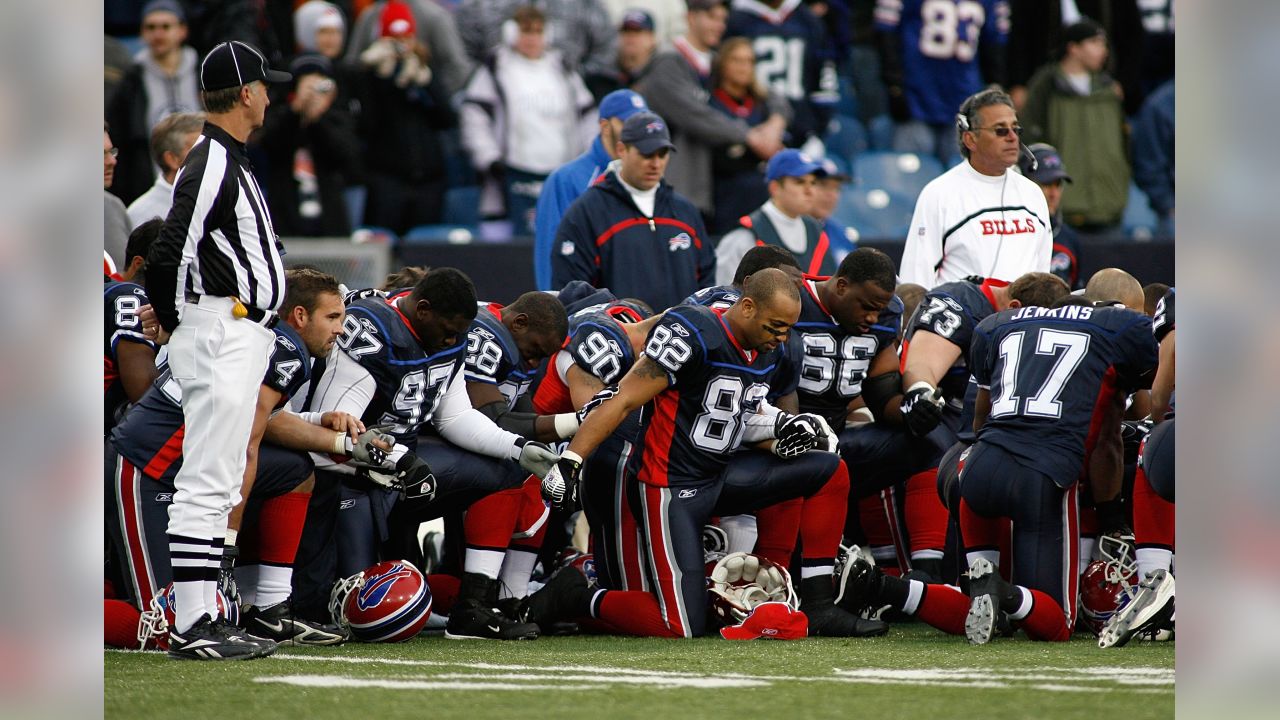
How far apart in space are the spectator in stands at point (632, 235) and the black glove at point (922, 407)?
6.24 feet

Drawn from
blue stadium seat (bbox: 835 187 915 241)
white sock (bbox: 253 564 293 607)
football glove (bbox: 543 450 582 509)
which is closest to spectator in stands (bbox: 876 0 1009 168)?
blue stadium seat (bbox: 835 187 915 241)

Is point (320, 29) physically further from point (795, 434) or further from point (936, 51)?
point (795, 434)

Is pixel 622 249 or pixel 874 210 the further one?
pixel 874 210

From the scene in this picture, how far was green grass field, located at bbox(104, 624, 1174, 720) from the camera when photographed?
3.93 meters

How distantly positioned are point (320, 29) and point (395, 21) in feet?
1.66

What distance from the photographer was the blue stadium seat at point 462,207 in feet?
37.6

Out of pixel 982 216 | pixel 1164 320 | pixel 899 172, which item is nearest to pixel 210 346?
pixel 1164 320

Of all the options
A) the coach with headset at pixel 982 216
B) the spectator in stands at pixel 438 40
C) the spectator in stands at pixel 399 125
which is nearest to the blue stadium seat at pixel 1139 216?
the coach with headset at pixel 982 216

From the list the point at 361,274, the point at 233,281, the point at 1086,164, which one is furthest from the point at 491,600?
the point at 1086,164

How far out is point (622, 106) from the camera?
28.2 feet

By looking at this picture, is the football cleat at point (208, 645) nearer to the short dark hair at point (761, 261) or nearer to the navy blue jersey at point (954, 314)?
the short dark hair at point (761, 261)

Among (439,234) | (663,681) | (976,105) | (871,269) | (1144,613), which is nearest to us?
(663,681)

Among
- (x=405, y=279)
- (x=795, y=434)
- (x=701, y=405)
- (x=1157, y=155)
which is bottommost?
(x=795, y=434)
